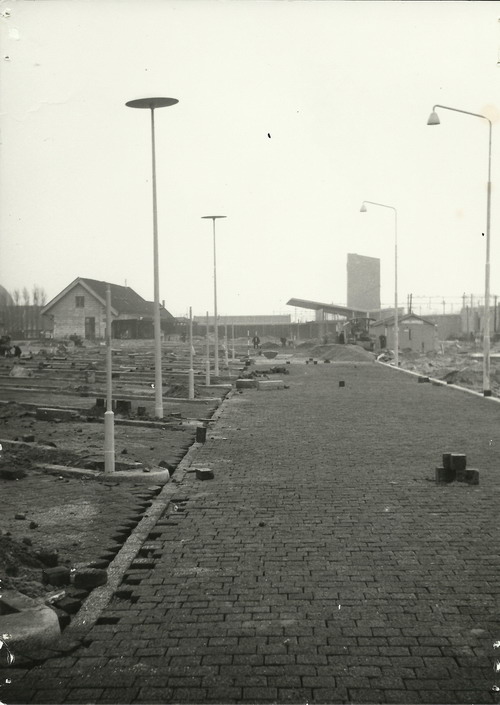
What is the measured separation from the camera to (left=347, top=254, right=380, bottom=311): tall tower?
108 m

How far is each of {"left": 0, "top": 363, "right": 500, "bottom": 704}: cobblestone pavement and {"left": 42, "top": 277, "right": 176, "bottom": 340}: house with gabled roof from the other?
3509 cm

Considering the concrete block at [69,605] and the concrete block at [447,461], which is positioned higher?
the concrete block at [447,461]

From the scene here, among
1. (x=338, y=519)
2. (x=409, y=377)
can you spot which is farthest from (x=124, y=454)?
(x=409, y=377)

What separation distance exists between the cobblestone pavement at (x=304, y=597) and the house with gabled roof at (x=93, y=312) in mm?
35092

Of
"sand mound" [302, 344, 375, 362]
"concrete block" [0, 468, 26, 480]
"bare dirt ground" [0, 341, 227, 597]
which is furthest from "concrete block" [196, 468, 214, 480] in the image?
"sand mound" [302, 344, 375, 362]

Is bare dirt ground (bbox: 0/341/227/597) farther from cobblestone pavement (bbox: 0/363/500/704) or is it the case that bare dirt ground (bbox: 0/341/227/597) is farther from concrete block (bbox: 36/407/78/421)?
cobblestone pavement (bbox: 0/363/500/704)

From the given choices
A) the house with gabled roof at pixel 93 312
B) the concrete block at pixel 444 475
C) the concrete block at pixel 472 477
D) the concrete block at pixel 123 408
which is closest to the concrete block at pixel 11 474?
the concrete block at pixel 444 475

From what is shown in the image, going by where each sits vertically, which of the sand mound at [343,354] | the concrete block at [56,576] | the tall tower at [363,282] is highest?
the tall tower at [363,282]

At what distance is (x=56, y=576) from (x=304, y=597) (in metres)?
1.75

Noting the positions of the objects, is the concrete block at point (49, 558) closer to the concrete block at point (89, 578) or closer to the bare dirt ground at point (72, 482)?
the bare dirt ground at point (72, 482)

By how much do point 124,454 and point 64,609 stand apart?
22.5 ft

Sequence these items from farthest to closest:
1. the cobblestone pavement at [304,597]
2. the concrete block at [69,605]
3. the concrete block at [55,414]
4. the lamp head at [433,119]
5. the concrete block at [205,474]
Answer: the lamp head at [433,119] → the concrete block at [55,414] → the concrete block at [205,474] → the concrete block at [69,605] → the cobblestone pavement at [304,597]

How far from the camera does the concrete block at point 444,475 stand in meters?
9.84

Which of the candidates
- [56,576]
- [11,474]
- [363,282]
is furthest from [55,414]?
[363,282]
